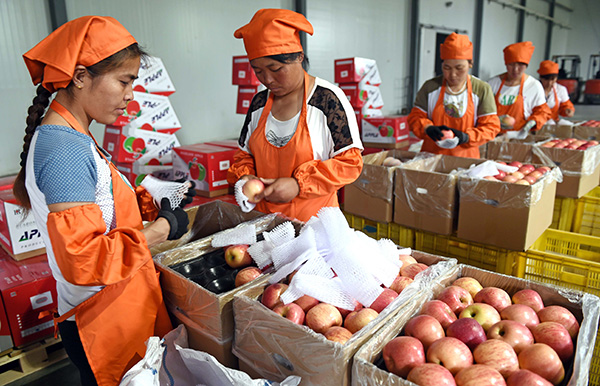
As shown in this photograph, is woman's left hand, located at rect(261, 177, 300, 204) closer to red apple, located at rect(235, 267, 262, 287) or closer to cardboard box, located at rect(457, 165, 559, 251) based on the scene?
red apple, located at rect(235, 267, 262, 287)

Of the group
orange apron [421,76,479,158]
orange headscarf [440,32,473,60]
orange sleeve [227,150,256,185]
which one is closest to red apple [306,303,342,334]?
orange sleeve [227,150,256,185]

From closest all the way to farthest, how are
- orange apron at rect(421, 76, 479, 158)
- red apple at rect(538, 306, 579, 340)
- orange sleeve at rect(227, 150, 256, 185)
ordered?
red apple at rect(538, 306, 579, 340), orange sleeve at rect(227, 150, 256, 185), orange apron at rect(421, 76, 479, 158)

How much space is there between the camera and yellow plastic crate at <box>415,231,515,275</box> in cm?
242

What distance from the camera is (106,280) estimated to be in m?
1.08

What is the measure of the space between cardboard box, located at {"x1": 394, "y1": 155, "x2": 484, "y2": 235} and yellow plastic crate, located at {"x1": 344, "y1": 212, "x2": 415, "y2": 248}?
0.08 metres

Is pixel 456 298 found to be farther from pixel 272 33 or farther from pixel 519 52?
pixel 519 52

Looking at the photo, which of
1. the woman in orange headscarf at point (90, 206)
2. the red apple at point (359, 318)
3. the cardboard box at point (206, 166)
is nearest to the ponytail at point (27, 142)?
the woman in orange headscarf at point (90, 206)

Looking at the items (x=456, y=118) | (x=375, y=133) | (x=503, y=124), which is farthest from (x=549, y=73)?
(x=456, y=118)

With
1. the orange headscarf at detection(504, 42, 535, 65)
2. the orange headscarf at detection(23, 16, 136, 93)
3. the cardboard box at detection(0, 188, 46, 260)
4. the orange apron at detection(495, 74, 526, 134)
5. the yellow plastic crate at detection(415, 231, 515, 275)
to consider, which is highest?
the orange headscarf at detection(504, 42, 535, 65)

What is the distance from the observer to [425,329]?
111 centimetres

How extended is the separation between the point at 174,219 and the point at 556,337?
116 cm

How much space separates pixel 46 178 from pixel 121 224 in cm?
28

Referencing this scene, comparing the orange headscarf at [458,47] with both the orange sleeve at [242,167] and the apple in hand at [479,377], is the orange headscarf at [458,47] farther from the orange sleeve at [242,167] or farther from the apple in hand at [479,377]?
the apple in hand at [479,377]

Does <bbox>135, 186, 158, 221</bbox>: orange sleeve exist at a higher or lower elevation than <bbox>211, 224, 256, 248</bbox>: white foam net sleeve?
higher
